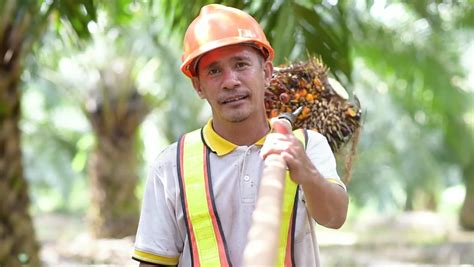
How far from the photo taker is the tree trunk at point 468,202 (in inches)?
663

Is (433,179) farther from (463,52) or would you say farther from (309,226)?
(309,226)

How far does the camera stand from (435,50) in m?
13.3

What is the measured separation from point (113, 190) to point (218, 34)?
998 cm

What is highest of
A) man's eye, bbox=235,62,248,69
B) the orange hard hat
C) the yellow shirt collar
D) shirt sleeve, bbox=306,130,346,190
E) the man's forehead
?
the orange hard hat

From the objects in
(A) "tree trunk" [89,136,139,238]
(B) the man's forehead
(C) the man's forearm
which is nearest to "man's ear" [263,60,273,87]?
(B) the man's forehead

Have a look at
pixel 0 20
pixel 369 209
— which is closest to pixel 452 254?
pixel 0 20

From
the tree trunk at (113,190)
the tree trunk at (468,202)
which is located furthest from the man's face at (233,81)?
the tree trunk at (468,202)

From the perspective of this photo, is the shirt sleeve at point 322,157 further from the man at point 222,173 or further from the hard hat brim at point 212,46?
the hard hat brim at point 212,46

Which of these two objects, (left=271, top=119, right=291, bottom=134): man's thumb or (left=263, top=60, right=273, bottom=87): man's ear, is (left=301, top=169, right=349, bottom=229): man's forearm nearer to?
(left=271, top=119, right=291, bottom=134): man's thumb

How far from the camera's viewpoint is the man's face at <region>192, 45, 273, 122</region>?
2.68m

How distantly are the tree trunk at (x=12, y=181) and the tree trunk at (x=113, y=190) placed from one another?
185 inches

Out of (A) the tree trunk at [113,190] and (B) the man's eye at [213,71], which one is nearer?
(B) the man's eye at [213,71]

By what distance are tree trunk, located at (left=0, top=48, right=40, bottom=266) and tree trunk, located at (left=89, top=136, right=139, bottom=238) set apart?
469 centimetres

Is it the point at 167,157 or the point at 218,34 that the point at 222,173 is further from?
the point at 218,34
